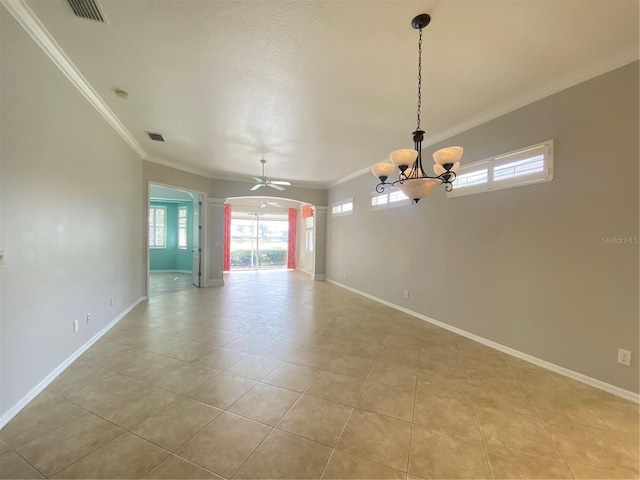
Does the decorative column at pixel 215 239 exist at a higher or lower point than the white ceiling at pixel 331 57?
lower

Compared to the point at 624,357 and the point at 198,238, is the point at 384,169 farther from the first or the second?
the point at 198,238

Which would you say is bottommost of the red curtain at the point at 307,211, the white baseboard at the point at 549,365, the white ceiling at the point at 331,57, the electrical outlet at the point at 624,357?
the white baseboard at the point at 549,365

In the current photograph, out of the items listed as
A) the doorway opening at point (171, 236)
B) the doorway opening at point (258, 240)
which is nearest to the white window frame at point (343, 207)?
the doorway opening at point (258, 240)

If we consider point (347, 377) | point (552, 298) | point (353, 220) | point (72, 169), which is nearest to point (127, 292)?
point (72, 169)

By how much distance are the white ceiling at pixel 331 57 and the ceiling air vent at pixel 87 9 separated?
2.0 inches

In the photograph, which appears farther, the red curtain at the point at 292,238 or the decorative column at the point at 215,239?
the red curtain at the point at 292,238

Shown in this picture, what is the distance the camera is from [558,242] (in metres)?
2.67

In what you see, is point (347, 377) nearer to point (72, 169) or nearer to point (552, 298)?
point (552, 298)

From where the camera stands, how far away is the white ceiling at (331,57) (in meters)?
1.85

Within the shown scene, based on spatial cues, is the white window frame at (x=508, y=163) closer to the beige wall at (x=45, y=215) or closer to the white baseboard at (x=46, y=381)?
the beige wall at (x=45, y=215)

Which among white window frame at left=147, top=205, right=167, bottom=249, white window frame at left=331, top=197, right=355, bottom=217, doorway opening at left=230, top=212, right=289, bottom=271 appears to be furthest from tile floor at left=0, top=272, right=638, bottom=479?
doorway opening at left=230, top=212, right=289, bottom=271

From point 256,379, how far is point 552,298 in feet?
10.4

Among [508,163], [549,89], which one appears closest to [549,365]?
[508,163]

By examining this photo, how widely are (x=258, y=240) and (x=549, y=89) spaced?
379 inches
